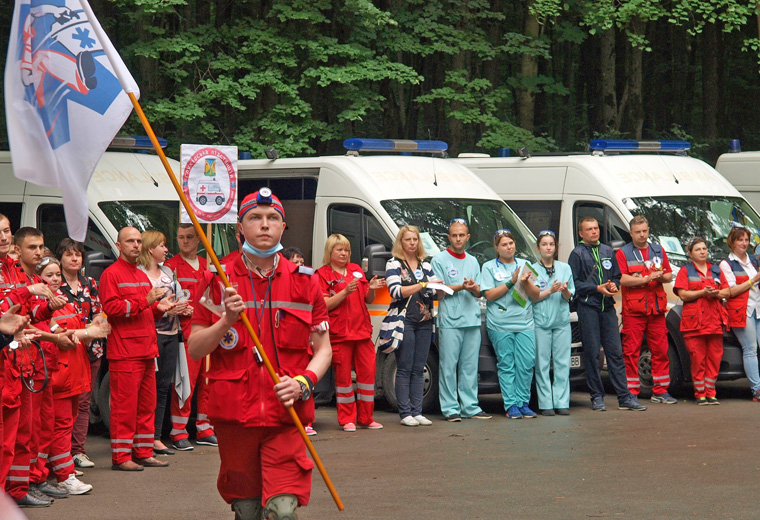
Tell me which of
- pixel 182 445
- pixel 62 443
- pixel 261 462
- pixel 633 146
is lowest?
pixel 182 445

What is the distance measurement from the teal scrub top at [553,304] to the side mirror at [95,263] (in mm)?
4346

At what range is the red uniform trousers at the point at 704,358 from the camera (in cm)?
1287

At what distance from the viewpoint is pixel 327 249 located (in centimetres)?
1172

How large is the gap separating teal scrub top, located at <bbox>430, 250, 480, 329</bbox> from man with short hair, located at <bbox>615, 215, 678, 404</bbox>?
176cm

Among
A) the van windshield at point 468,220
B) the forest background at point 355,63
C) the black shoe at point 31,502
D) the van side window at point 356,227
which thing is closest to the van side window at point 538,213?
the van windshield at point 468,220

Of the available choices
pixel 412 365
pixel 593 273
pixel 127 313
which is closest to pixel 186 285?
pixel 127 313

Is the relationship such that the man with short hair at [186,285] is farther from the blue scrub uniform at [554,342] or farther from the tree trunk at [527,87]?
the tree trunk at [527,87]

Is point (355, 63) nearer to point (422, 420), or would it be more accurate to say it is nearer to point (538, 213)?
point (538, 213)

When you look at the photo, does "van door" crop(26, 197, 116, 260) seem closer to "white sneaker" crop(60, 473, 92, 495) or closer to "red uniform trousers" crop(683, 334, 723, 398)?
"white sneaker" crop(60, 473, 92, 495)

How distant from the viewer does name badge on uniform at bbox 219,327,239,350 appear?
17.5ft

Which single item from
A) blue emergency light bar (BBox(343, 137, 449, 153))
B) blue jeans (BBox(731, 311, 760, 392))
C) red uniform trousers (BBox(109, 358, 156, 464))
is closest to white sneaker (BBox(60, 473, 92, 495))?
red uniform trousers (BBox(109, 358, 156, 464))

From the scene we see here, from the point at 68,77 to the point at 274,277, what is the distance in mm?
1774

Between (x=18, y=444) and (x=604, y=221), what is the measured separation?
25.5 feet

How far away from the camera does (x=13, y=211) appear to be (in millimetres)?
11938
